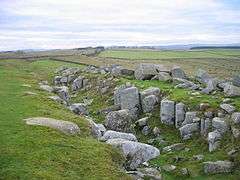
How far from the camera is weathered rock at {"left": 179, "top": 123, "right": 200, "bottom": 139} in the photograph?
35.8m

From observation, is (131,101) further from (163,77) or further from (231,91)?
(231,91)

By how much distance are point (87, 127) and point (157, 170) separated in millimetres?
7540

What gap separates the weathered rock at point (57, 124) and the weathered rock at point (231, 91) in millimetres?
15257

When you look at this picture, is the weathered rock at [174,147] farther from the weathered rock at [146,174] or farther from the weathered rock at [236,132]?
the weathered rock at [146,174]

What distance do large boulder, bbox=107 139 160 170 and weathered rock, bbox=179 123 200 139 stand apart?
21.4 feet

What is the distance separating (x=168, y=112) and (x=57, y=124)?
40.1 feet

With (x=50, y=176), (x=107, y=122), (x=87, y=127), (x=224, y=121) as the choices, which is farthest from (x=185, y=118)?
(x=50, y=176)

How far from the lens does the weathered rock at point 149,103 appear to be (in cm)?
4264

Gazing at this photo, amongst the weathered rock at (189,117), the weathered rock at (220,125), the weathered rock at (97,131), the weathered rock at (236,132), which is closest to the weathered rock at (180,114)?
the weathered rock at (189,117)

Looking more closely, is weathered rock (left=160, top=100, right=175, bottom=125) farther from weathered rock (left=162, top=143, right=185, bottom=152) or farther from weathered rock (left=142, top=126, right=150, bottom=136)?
weathered rock (left=162, top=143, right=185, bottom=152)

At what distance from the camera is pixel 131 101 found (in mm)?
44688

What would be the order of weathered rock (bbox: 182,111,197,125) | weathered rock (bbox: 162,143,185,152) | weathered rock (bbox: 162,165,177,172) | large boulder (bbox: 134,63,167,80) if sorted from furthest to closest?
large boulder (bbox: 134,63,167,80) → weathered rock (bbox: 182,111,197,125) → weathered rock (bbox: 162,143,185,152) → weathered rock (bbox: 162,165,177,172)

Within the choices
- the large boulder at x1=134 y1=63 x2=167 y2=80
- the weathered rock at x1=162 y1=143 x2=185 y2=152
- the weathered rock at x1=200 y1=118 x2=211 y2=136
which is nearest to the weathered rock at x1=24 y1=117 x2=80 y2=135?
the weathered rock at x1=162 y1=143 x2=185 y2=152

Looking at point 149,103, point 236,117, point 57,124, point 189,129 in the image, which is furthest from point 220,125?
point 57,124
